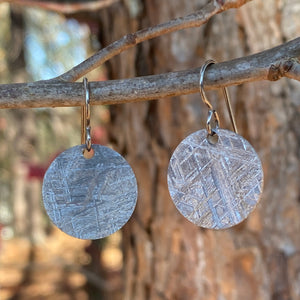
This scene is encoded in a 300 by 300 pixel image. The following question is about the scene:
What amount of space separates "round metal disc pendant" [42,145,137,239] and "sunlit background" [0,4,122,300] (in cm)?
239

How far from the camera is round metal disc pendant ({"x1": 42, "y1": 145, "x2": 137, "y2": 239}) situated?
0.75 metres

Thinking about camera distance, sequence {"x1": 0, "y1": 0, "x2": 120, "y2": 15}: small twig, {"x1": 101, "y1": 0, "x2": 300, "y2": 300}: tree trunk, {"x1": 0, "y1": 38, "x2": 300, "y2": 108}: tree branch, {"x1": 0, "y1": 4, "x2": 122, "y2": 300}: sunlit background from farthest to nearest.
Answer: {"x1": 0, "y1": 4, "x2": 122, "y2": 300}: sunlit background < {"x1": 0, "y1": 0, "x2": 120, "y2": 15}: small twig < {"x1": 101, "y1": 0, "x2": 300, "y2": 300}: tree trunk < {"x1": 0, "y1": 38, "x2": 300, "y2": 108}: tree branch

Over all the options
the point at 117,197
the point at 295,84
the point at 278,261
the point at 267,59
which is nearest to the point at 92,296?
the point at 278,261

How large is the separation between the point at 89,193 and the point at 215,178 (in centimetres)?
21

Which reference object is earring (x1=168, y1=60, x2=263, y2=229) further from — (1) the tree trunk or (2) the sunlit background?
(2) the sunlit background

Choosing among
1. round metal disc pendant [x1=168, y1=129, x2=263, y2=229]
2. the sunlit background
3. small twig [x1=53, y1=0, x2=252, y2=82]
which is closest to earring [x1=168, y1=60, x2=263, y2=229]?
round metal disc pendant [x1=168, y1=129, x2=263, y2=229]

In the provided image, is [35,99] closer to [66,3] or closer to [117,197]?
[117,197]

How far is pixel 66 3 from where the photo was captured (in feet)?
4.93

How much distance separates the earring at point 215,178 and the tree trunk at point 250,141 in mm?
542

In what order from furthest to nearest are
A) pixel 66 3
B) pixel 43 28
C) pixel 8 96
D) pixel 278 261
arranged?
1. pixel 43 28
2. pixel 66 3
3. pixel 278 261
4. pixel 8 96

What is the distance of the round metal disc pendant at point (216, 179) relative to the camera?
2.42ft

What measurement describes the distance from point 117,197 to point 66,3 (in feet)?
3.17

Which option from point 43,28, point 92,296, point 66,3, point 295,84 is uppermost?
point 43,28

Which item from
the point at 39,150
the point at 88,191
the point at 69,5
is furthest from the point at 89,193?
the point at 39,150
